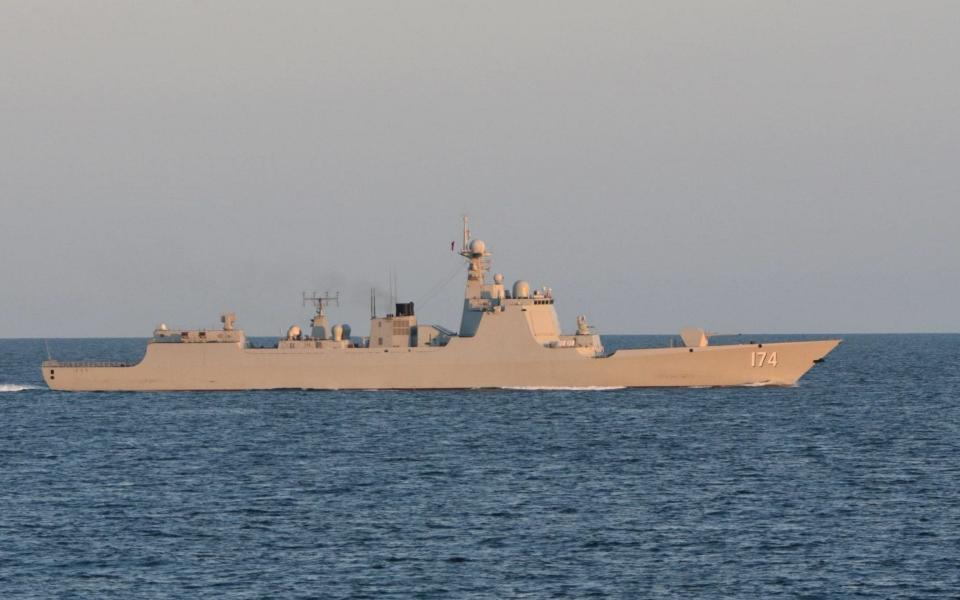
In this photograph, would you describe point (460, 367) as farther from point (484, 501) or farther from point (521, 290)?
point (484, 501)

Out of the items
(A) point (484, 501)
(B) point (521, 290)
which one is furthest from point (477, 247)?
(A) point (484, 501)

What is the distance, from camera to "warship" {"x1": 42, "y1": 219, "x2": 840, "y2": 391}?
5600cm

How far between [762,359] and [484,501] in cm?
2944

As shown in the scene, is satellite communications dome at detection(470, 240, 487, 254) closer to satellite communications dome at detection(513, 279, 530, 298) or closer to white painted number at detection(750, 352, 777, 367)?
satellite communications dome at detection(513, 279, 530, 298)

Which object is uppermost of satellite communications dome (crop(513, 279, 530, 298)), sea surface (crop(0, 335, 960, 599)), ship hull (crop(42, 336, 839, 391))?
satellite communications dome (crop(513, 279, 530, 298))

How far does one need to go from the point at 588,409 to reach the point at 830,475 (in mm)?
17194

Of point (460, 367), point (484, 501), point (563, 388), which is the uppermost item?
point (460, 367)

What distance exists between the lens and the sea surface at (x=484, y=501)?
2339 cm

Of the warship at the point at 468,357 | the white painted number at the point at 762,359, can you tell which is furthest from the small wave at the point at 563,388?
the white painted number at the point at 762,359

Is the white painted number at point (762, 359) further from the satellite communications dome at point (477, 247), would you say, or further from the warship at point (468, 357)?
Answer: the satellite communications dome at point (477, 247)

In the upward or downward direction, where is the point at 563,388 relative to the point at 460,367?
downward

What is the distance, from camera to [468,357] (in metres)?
56.3

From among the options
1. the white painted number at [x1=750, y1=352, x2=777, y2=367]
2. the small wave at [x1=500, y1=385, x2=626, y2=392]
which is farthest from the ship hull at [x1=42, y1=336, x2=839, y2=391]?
the small wave at [x1=500, y1=385, x2=626, y2=392]

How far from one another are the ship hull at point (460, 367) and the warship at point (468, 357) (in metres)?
0.05
